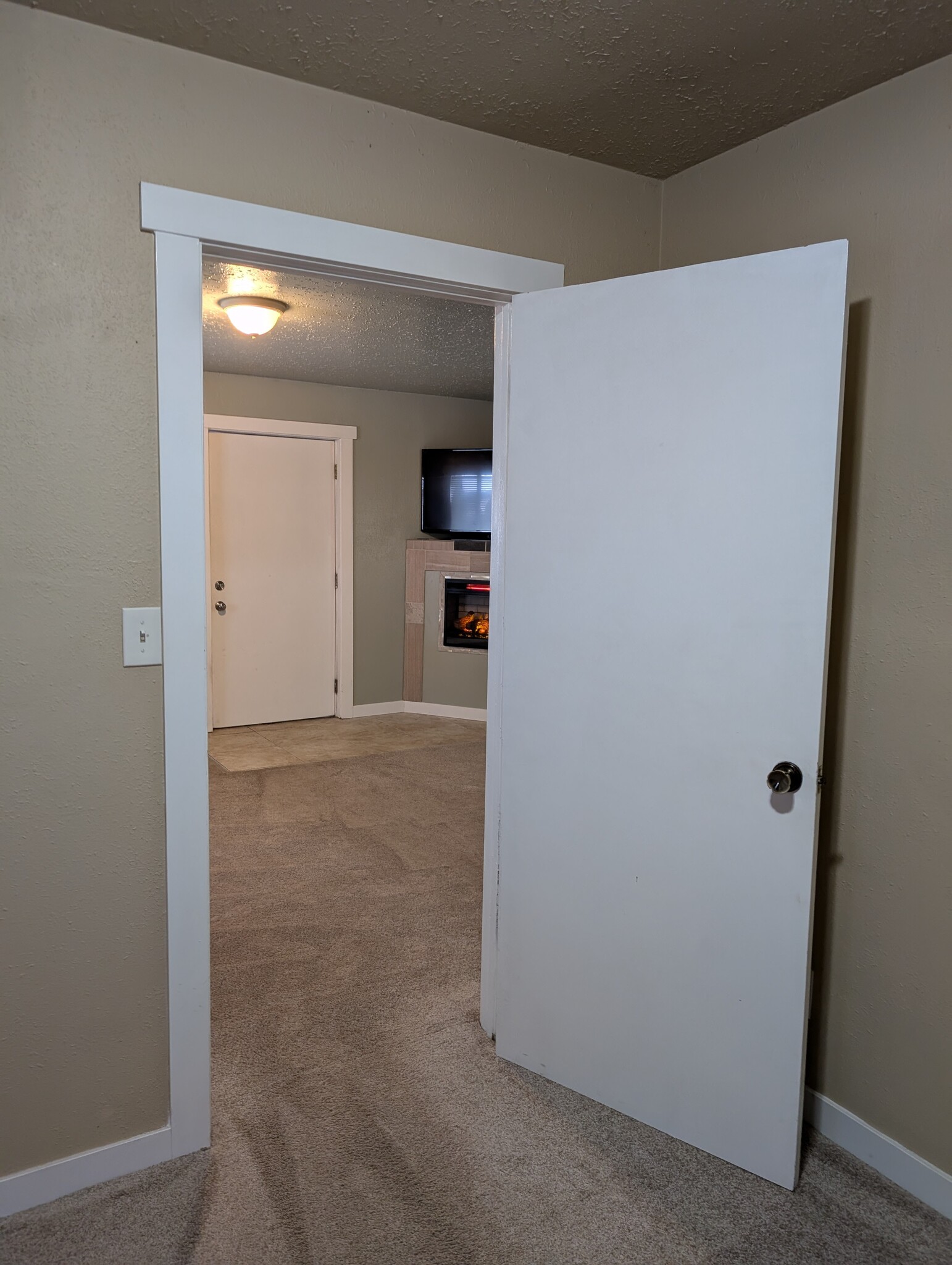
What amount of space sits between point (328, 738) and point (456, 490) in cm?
205

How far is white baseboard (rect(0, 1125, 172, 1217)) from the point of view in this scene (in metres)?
1.82

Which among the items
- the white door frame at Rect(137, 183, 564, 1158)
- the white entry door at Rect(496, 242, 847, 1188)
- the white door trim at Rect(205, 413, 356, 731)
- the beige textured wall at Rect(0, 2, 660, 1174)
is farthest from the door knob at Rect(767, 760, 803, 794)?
the white door trim at Rect(205, 413, 356, 731)

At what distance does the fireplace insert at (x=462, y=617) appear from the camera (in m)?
6.50

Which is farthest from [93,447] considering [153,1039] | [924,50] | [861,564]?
[924,50]

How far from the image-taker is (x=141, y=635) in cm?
184

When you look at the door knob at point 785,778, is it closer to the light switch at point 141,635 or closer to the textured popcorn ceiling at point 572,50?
the light switch at point 141,635

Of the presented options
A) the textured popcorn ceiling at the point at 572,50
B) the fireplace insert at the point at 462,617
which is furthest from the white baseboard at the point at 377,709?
the textured popcorn ceiling at the point at 572,50

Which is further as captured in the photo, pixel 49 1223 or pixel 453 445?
pixel 453 445

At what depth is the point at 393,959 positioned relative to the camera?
113 inches

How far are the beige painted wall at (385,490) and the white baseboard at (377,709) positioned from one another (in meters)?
0.04

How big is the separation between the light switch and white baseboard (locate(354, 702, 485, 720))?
15.3 ft

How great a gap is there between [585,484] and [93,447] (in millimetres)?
1077

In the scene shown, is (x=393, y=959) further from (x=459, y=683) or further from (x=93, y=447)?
(x=459, y=683)

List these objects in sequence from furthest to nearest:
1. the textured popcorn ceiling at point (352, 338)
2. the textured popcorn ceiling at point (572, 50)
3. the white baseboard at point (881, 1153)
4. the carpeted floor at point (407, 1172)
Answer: the textured popcorn ceiling at point (352, 338) → the white baseboard at point (881, 1153) → the carpeted floor at point (407, 1172) → the textured popcorn ceiling at point (572, 50)
